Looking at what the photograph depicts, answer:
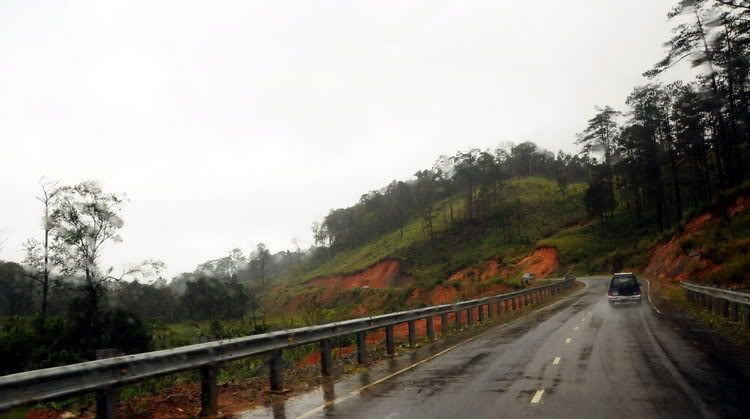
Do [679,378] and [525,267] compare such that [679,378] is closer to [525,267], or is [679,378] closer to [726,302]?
[726,302]

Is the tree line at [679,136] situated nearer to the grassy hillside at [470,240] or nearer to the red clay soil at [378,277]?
the grassy hillside at [470,240]

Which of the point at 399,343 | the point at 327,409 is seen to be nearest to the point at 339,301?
the point at 399,343

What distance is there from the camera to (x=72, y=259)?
41.3 metres

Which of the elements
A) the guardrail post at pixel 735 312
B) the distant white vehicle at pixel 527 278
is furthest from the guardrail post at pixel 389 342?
the distant white vehicle at pixel 527 278

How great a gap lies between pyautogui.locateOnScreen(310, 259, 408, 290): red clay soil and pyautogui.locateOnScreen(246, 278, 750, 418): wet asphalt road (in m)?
89.2

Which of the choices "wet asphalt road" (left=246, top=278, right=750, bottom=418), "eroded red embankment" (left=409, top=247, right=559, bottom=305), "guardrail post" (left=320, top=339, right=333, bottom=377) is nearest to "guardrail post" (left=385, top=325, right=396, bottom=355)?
"wet asphalt road" (left=246, top=278, right=750, bottom=418)

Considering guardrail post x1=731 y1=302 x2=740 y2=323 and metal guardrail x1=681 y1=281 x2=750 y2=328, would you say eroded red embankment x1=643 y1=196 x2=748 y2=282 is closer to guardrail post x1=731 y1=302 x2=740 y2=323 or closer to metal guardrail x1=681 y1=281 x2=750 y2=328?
metal guardrail x1=681 y1=281 x2=750 y2=328

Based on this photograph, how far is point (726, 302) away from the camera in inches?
830

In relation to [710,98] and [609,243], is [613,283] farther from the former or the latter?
[609,243]

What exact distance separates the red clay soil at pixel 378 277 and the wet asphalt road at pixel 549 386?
89.2 m

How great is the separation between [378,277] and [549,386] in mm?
100392

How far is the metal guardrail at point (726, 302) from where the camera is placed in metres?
17.3

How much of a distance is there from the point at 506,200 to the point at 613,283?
330 feet

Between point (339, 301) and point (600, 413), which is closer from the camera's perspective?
point (600, 413)
